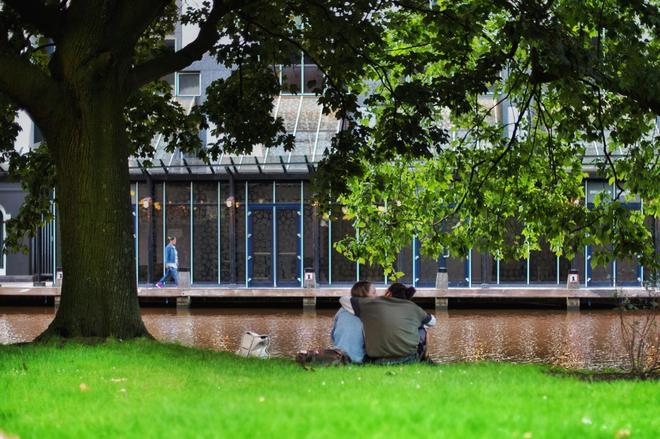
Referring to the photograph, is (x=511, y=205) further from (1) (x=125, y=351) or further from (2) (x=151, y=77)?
(1) (x=125, y=351)

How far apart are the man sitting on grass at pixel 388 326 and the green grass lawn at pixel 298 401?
2.36ft

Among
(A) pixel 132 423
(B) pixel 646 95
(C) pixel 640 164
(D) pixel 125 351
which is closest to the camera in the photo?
(A) pixel 132 423

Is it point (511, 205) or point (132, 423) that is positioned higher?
point (511, 205)

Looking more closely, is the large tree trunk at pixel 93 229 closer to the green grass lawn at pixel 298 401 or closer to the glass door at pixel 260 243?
the green grass lawn at pixel 298 401

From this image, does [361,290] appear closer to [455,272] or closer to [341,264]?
[455,272]

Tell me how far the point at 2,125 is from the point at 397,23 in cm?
706

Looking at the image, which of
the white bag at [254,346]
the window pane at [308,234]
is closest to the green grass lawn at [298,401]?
the white bag at [254,346]

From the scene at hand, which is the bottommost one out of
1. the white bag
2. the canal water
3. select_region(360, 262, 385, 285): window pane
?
the canal water

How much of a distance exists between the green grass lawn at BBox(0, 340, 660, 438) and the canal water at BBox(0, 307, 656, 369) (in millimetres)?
7614

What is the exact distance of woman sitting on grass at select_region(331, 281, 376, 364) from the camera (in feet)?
36.0

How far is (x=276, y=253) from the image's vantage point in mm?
33469

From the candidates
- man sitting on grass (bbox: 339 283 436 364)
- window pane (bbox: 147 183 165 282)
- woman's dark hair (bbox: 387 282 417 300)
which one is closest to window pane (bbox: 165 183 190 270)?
window pane (bbox: 147 183 165 282)

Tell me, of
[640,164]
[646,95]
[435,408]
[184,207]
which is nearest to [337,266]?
[184,207]

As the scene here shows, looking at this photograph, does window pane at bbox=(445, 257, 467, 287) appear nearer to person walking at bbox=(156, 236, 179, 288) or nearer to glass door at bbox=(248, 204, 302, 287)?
glass door at bbox=(248, 204, 302, 287)
